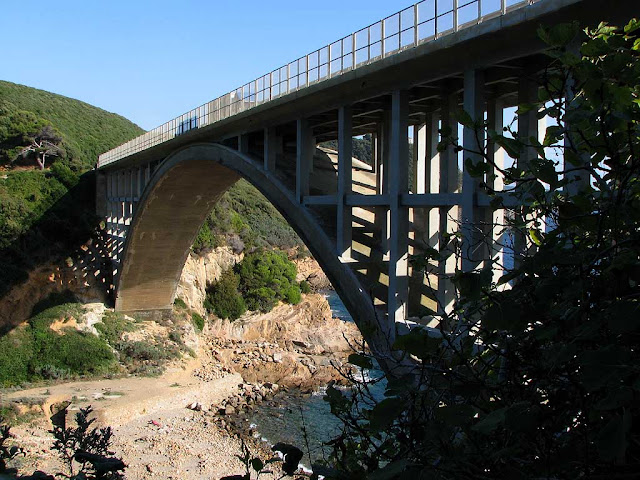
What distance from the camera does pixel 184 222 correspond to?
30.5 metres

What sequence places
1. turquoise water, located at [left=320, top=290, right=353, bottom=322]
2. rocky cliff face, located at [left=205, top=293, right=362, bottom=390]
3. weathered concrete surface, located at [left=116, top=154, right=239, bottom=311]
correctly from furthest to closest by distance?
turquoise water, located at [left=320, top=290, right=353, bottom=322]
rocky cliff face, located at [left=205, top=293, right=362, bottom=390]
weathered concrete surface, located at [left=116, top=154, right=239, bottom=311]

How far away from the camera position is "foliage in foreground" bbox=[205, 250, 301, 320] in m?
39.2

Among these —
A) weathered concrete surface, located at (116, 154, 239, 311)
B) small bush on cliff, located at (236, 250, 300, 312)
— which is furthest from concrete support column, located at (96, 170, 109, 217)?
small bush on cliff, located at (236, 250, 300, 312)

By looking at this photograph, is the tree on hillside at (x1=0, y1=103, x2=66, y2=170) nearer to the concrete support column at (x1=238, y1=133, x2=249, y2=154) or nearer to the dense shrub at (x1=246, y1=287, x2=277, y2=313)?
the dense shrub at (x1=246, y1=287, x2=277, y2=313)

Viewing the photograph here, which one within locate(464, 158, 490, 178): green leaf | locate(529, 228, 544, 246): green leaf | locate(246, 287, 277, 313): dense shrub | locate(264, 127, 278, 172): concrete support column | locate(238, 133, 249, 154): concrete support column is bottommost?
locate(246, 287, 277, 313): dense shrub

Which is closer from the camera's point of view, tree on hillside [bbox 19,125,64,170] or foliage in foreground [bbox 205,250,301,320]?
foliage in foreground [bbox 205,250,301,320]

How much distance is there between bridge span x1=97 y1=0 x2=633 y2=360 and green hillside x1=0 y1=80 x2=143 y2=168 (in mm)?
37651

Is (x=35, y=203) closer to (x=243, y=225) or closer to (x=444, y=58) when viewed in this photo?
(x=243, y=225)

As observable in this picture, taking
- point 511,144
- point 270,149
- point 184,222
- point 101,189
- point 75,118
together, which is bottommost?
point 511,144

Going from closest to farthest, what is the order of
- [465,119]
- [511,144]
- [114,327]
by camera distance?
[511,144], [465,119], [114,327]

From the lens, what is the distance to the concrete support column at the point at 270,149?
15.3 metres

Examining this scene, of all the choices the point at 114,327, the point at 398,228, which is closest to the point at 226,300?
the point at 114,327

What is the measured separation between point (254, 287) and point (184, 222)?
11.4 meters

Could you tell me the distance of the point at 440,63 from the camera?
9.17 metres
